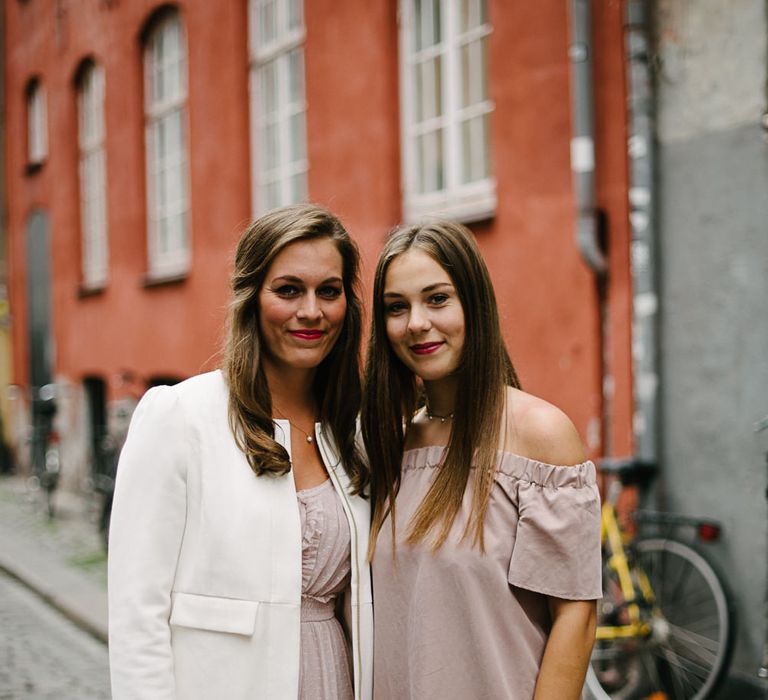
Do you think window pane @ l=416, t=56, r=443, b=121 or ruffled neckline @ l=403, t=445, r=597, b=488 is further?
window pane @ l=416, t=56, r=443, b=121

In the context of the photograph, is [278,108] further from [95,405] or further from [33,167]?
[33,167]

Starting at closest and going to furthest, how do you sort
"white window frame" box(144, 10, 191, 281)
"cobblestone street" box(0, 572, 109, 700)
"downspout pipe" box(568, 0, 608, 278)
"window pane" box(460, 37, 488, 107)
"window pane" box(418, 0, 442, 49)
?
"downspout pipe" box(568, 0, 608, 278) → "cobblestone street" box(0, 572, 109, 700) → "window pane" box(460, 37, 488, 107) → "window pane" box(418, 0, 442, 49) → "white window frame" box(144, 10, 191, 281)

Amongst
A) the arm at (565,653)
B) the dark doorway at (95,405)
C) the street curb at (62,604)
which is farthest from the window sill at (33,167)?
the arm at (565,653)

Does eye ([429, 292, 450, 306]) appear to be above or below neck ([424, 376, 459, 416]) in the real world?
above

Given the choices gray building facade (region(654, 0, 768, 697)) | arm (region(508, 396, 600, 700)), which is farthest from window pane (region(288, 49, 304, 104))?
arm (region(508, 396, 600, 700))

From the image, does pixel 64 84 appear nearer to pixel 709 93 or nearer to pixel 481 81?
pixel 481 81

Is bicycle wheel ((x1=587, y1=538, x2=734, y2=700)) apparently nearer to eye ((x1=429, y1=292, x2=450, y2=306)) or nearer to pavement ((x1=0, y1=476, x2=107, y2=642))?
eye ((x1=429, y1=292, x2=450, y2=306))

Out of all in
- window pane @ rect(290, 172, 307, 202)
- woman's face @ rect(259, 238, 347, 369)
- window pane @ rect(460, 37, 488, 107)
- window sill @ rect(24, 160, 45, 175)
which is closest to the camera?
woman's face @ rect(259, 238, 347, 369)

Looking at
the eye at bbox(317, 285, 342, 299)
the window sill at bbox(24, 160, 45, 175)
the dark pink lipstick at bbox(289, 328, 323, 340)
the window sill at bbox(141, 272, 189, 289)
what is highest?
the window sill at bbox(24, 160, 45, 175)

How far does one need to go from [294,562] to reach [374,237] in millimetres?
5107

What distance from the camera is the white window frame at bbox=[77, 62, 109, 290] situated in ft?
42.7

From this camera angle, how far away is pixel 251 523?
2324mm

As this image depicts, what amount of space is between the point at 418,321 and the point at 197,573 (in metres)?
0.76

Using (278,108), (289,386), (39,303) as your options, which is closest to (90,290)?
(39,303)
